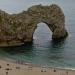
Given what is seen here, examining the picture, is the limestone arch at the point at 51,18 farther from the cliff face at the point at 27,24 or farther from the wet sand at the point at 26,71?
the wet sand at the point at 26,71

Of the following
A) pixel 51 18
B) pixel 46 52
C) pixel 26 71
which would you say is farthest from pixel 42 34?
pixel 26 71

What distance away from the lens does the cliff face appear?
77312 millimetres

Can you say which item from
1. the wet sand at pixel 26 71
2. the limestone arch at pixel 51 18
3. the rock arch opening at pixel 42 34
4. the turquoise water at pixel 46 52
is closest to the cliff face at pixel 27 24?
the limestone arch at pixel 51 18

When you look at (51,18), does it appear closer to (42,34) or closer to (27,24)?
(27,24)

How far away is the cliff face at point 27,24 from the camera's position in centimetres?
7731

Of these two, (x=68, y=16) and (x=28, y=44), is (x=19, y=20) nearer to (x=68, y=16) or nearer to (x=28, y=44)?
(x=28, y=44)

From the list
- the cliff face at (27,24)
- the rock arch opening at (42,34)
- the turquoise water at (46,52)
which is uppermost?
the cliff face at (27,24)

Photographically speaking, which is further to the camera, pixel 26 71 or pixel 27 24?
pixel 27 24

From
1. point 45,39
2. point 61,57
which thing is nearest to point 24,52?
point 61,57

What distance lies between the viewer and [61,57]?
6762 cm

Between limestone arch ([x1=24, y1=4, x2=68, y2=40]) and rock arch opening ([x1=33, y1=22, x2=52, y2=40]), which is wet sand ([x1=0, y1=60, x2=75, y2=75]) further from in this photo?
rock arch opening ([x1=33, y1=22, x2=52, y2=40])

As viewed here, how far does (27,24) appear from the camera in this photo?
81875 mm

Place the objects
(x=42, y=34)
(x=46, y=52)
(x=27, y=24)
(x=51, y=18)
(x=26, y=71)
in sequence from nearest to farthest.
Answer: (x=26, y=71) < (x=46, y=52) < (x=27, y=24) < (x=51, y=18) < (x=42, y=34)

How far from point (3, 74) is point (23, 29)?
32860 millimetres
